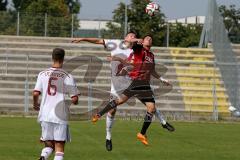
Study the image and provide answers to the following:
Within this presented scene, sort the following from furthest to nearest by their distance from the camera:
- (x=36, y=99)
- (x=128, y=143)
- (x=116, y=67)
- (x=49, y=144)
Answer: (x=116, y=67) < (x=128, y=143) < (x=49, y=144) < (x=36, y=99)

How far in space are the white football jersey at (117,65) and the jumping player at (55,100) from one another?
14.7ft

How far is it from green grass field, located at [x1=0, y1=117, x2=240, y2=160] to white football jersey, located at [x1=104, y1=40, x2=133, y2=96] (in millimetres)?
1336

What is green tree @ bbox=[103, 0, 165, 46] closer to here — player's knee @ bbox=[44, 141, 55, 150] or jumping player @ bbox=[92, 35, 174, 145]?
jumping player @ bbox=[92, 35, 174, 145]

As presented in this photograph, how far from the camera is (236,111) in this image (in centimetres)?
2983

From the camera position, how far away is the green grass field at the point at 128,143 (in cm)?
1461

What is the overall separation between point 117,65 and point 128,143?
1938mm

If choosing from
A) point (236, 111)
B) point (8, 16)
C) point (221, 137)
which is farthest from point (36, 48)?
point (221, 137)

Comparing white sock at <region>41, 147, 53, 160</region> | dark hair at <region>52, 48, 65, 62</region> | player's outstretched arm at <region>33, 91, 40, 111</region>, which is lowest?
white sock at <region>41, 147, 53, 160</region>

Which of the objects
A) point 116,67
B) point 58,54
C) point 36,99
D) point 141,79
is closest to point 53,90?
point 36,99

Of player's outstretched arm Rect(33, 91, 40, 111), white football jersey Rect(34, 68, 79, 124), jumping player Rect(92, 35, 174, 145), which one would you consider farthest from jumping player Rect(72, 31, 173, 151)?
white football jersey Rect(34, 68, 79, 124)

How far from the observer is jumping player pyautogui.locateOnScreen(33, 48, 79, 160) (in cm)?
1080

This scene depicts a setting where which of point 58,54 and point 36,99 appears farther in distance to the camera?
point 36,99

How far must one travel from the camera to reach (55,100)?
1087cm

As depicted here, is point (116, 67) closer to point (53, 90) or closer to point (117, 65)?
point (117, 65)
